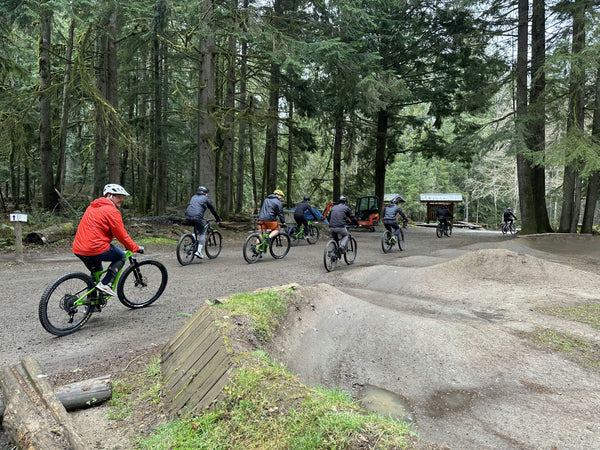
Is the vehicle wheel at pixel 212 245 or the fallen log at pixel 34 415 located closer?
the fallen log at pixel 34 415

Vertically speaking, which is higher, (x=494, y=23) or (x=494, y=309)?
(x=494, y=23)

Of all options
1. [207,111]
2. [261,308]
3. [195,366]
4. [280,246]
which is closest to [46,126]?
[207,111]

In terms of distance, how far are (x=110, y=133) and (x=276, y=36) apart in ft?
24.2

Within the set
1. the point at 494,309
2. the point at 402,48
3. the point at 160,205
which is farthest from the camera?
the point at 160,205

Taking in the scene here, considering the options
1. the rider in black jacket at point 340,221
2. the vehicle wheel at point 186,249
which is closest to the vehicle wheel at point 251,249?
the vehicle wheel at point 186,249

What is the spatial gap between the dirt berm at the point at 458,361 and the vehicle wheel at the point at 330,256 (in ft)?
5.09

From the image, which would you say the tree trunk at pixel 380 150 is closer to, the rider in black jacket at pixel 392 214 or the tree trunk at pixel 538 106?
the tree trunk at pixel 538 106

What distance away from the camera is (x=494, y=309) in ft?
22.6

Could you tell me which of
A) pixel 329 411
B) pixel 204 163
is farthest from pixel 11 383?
pixel 204 163

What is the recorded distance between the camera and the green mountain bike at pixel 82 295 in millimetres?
4320

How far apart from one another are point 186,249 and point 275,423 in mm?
7532

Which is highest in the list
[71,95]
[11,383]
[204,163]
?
[71,95]

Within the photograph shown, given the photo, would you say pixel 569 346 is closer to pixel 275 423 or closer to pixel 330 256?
pixel 275 423

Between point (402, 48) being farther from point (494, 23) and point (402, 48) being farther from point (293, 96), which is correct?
point (293, 96)
